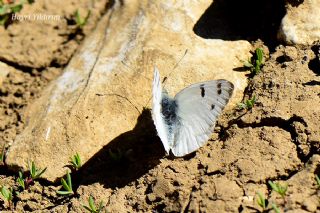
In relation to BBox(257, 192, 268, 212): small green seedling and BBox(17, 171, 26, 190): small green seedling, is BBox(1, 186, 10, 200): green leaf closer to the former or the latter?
BBox(17, 171, 26, 190): small green seedling

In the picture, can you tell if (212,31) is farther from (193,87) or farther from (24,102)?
(24,102)

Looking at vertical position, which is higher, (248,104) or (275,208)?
(248,104)

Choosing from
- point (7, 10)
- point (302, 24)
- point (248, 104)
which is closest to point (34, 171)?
point (248, 104)

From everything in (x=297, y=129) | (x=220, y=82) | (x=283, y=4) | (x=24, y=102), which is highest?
(x=283, y=4)

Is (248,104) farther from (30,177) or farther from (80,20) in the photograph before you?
(80,20)

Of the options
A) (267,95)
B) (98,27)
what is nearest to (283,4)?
(267,95)

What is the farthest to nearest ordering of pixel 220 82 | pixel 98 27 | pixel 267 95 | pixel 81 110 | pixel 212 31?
pixel 98 27
pixel 212 31
pixel 81 110
pixel 267 95
pixel 220 82

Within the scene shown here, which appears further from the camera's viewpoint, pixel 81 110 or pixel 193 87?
pixel 81 110

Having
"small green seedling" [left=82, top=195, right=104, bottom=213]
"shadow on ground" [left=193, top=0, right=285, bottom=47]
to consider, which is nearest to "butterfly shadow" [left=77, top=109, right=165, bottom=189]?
"small green seedling" [left=82, top=195, right=104, bottom=213]
